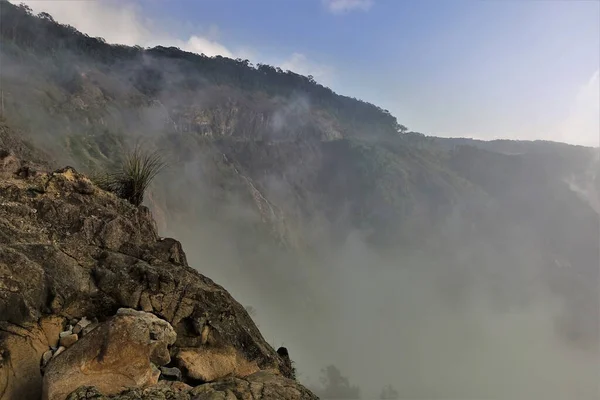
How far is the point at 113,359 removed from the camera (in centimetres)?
558

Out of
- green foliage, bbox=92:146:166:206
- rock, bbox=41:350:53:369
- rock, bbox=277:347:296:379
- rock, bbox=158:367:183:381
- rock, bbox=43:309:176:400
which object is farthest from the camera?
green foliage, bbox=92:146:166:206

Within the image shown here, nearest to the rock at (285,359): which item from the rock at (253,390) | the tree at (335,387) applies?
the rock at (253,390)

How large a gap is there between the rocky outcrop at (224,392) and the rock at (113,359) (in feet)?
0.81

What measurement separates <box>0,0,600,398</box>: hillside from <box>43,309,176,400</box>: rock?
31.6 meters

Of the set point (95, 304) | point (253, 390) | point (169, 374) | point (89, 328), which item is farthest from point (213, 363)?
point (95, 304)

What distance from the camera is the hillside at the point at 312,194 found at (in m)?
49.8

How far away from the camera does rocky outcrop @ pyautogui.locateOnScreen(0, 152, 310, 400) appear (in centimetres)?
548

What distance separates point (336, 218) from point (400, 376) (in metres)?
26.7

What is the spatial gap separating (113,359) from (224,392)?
153cm

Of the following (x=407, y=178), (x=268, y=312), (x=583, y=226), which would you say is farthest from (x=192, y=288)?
(x=583, y=226)

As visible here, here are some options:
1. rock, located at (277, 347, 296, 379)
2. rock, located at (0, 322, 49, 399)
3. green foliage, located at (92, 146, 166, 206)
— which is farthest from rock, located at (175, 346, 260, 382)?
green foliage, located at (92, 146, 166, 206)

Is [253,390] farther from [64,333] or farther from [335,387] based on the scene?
[335,387]

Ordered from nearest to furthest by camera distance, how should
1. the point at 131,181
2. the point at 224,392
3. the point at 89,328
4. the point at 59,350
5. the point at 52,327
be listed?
the point at 224,392
the point at 59,350
the point at 52,327
the point at 89,328
the point at 131,181

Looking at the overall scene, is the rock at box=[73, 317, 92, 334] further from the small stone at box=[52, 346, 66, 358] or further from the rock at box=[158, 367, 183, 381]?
the rock at box=[158, 367, 183, 381]
